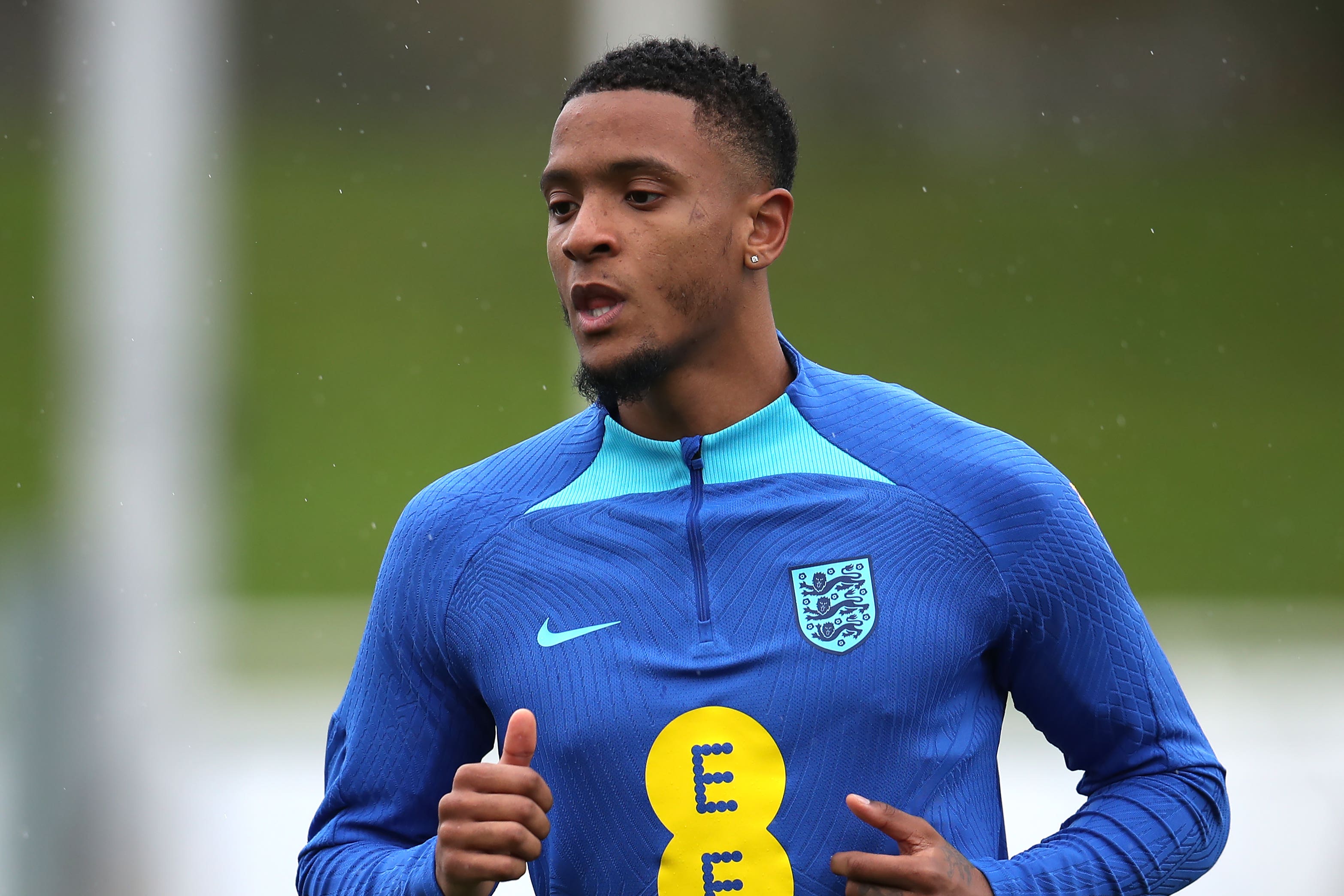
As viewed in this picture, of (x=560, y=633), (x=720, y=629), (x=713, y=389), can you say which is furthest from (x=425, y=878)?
(x=713, y=389)

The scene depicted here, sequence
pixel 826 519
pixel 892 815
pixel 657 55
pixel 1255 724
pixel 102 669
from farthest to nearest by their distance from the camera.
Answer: pixel 1255 724
pixel 102 669
pixel 657 55
pixel 826 519
pixel 892 815

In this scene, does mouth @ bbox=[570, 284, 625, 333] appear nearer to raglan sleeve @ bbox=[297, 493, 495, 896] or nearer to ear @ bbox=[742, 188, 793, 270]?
ear @ bbox=[742, 188, 793, 270]

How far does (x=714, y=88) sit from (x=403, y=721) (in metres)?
0.82

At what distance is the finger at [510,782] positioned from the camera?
1.64 m

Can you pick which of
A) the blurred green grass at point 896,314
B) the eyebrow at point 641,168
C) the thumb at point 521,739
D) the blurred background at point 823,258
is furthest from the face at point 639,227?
the blurred green grass at point 896,314

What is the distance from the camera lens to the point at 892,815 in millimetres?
1673

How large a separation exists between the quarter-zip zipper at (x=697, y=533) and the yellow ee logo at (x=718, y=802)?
0.32 feet

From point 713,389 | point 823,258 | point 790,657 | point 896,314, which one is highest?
point 823,258

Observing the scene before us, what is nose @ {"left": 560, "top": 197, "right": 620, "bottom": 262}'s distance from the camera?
72.4 inches

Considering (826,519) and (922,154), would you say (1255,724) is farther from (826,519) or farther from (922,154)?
(922,154)

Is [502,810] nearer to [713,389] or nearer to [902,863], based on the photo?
[902,863]

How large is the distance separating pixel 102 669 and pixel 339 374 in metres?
14.6

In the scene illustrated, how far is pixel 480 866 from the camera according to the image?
1.64 meters

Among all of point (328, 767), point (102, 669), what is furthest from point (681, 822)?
point (102, 669)
